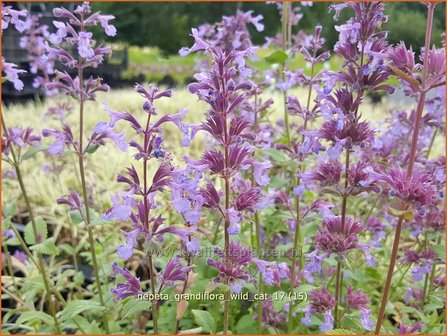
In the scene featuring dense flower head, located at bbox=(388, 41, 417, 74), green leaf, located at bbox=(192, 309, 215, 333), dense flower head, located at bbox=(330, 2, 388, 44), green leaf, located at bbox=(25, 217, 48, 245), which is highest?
dense flower head, located at bbox=(330, 2, 388, 44)

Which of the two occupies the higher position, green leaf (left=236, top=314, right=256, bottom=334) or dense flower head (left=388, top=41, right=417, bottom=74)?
dense flower head (left=388, top=41, right=417, bottom=74)

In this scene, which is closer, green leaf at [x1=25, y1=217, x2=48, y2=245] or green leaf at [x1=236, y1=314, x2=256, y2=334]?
green leaf at [x1=25, y1=217, x2=48, y2=245]

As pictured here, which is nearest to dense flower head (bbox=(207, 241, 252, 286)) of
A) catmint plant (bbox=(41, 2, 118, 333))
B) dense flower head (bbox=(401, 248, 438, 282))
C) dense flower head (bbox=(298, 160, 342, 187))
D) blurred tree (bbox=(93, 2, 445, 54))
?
dense flower head (bbox=(298, 160, 342, 187))

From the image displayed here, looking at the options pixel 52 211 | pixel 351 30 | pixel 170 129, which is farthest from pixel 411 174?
pixel 170 129

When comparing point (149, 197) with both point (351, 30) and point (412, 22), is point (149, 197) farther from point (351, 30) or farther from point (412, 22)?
point (412, 22)

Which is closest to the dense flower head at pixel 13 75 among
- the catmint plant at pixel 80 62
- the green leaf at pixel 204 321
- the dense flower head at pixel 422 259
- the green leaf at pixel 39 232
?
the catmint plant at pixel 80 62

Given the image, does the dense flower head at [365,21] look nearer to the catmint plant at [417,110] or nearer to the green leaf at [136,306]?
the catmint plant at [417,110]

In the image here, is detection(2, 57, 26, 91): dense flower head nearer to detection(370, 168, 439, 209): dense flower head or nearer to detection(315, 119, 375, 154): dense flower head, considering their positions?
detection(315, 119, 375, 154): dense flower head

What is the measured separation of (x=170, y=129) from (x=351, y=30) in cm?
542

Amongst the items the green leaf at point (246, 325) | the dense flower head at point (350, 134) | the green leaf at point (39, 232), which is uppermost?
the dense flower head at point (350, 134)

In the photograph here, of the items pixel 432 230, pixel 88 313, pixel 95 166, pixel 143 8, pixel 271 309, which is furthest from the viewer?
pixel 143 8

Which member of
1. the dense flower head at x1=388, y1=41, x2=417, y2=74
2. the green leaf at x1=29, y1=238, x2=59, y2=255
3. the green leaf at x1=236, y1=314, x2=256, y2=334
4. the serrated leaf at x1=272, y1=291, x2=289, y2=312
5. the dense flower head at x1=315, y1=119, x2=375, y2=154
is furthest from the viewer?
the green leaf at x1=236, y1=314, x2=256, y2=334

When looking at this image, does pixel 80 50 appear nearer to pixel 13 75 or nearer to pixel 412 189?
pixel 13 75

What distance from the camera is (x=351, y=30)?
1.67 metres
